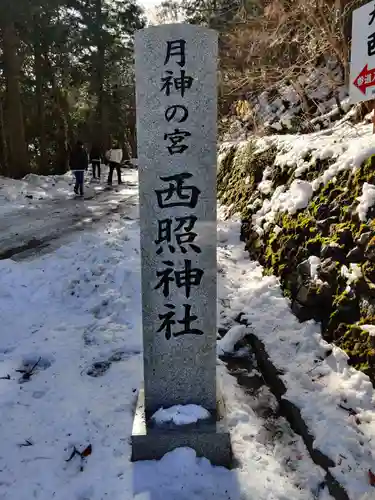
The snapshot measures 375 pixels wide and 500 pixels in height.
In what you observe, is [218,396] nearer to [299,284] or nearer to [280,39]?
[299,284]

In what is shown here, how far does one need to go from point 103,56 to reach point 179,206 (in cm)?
2393

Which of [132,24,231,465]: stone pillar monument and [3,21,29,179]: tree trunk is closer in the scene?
[132,24,231,465]: stone pillar monument

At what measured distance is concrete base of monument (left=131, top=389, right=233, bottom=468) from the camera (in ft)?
8.89

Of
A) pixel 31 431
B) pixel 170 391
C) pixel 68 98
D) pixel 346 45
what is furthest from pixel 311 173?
pixel 68 98

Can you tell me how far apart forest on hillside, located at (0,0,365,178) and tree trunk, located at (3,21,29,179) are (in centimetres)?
3

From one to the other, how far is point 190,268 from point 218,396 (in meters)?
1.07

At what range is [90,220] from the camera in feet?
30.2

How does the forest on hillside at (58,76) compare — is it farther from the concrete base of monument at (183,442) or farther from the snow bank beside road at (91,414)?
the concrete base of monument at (183,442)

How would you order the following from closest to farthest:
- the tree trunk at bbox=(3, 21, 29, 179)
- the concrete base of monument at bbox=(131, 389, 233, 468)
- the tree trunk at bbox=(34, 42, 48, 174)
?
the concrete base of monument at bbox=(131, 389, 233, 468) < the tree trunk at bbox=(3, 21, 29, 179) < the tree trunk at bbox=(34, 42, 48, 174)

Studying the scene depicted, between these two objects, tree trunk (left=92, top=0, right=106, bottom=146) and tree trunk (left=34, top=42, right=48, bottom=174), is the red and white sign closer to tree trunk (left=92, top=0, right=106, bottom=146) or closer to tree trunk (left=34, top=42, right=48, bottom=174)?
tree trunk (left=34, top=42, right=48, bottom=174)

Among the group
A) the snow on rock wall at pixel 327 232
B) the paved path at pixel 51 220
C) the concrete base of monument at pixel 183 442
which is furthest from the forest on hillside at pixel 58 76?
the concrete base of monument at pixel 183 442

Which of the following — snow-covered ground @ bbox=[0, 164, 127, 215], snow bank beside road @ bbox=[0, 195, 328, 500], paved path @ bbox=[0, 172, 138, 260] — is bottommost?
snow bank beside road @ bbox=[0, 195, 328, 500]

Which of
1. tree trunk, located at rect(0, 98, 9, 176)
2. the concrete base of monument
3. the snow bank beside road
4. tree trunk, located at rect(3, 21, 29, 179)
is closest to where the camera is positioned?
the snow bank beside road

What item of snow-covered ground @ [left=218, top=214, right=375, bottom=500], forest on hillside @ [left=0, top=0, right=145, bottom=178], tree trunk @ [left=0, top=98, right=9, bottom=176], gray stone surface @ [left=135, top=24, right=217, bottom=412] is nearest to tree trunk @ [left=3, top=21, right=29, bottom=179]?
forest on hillside @ [left=0, top=0, right=145, bottom=178]
